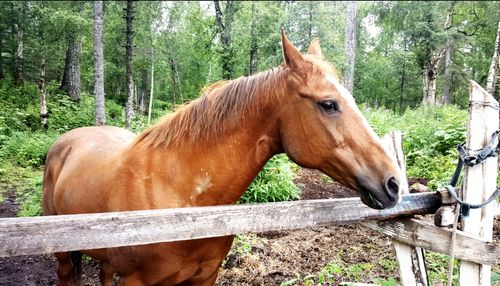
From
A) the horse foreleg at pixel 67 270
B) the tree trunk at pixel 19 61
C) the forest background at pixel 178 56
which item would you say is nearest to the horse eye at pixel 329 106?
the horse foreleg at pixel 67 270

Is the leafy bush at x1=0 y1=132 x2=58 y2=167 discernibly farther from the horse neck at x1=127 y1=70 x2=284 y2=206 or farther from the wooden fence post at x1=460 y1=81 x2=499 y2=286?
the wooden fence post at x1=460 y1=81 x2=499 y2=286

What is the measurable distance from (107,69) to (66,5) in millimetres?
8582

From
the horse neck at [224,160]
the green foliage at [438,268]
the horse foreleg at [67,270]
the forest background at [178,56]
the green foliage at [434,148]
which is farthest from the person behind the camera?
the forest background at [178,56]

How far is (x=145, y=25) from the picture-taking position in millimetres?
19000

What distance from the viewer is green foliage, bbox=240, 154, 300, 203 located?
5480mm

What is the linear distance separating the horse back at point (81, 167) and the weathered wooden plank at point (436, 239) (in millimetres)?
1937

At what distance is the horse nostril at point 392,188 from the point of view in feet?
5.23

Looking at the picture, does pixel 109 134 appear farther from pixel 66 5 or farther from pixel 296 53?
pixel 66 5

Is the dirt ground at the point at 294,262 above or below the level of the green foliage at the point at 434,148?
below

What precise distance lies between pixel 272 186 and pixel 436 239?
3.57 meters

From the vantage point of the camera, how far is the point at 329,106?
1737 millimetres

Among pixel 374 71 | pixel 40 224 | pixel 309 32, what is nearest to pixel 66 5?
pixel 309 32

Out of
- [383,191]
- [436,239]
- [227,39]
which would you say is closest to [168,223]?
[383,191]

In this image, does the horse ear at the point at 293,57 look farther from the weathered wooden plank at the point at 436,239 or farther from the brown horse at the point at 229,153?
the weathered wooden plank at the point at 436,239
